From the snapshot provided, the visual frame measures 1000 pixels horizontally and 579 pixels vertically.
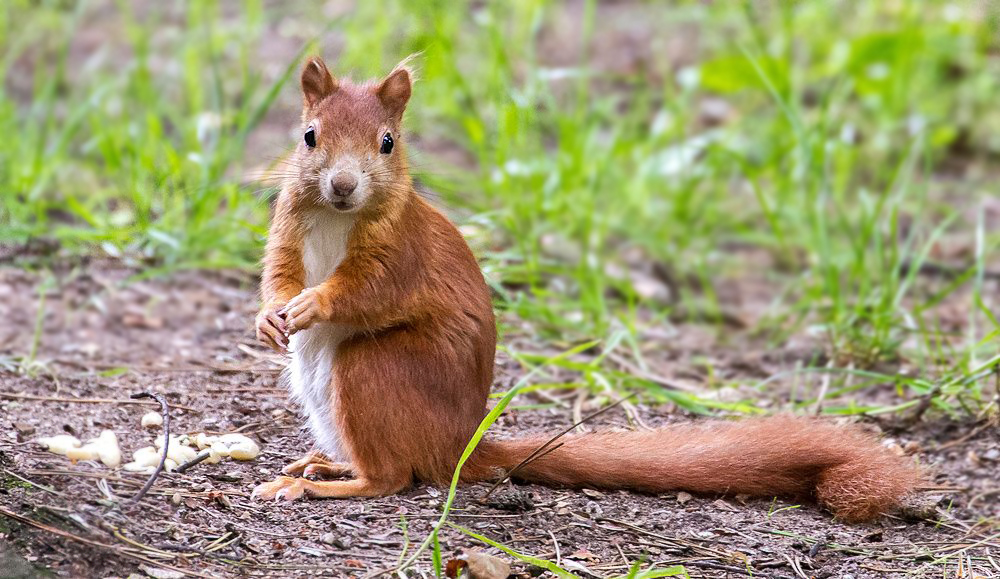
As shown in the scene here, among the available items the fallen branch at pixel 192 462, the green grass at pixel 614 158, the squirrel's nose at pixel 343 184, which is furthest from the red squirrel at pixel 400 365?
the green grass at pixel 614 158

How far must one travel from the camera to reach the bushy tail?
319 cm

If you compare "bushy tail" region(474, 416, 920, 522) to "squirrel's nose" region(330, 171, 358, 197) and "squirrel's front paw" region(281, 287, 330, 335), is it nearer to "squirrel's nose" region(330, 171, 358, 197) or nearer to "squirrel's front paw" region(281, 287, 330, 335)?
"squirrel's front paw" region(281, 287, 330, 335)

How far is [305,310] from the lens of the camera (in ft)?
9.44

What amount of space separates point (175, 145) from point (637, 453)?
364 cm

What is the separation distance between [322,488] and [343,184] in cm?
77

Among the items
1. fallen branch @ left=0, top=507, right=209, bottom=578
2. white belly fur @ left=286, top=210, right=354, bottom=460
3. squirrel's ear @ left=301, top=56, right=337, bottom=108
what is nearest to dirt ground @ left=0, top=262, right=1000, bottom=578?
fallen branch @ left=0, top=507, right=209, bottom=578

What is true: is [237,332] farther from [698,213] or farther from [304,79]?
[698,213]

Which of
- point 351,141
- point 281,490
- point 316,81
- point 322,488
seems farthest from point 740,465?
point 316,81

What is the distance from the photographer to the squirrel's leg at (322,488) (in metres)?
2.96

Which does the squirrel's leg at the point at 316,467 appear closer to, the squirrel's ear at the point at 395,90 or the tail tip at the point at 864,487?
the squirrel's ear at the point at 395,90

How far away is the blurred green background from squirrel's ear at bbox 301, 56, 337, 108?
417 millimetres

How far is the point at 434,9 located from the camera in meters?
5.68

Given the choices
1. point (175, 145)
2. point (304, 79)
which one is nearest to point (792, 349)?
point (304, 79)

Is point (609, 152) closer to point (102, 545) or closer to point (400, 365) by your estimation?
point (400, 365)
